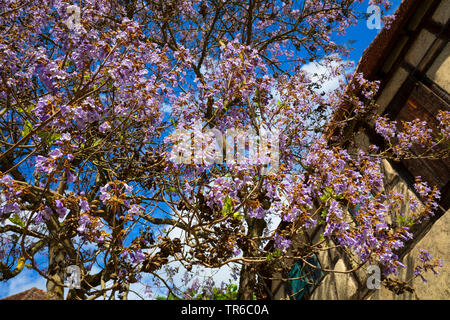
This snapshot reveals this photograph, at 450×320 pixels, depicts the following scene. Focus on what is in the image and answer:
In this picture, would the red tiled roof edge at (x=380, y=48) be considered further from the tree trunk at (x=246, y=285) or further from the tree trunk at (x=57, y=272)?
the tree trunk at (x=57, y=272)

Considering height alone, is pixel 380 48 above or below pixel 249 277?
above

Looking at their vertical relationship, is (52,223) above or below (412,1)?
below

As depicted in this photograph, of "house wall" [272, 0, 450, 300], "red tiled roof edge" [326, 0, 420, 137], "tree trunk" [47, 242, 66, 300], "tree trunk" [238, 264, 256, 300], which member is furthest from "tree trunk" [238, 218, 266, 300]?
"tree trunk" [47, 242, 66, 300]

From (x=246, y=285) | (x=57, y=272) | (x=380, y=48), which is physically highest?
(x=380, y=48)

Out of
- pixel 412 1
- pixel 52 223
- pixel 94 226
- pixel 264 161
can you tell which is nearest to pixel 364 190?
pixel 264 161

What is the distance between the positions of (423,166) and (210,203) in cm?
358

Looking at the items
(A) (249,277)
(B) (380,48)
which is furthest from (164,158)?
(B) (380,48)

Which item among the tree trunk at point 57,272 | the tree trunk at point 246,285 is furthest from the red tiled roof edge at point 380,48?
the tree trunk at point 57,272

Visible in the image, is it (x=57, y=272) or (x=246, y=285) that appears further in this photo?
(x=246, y=285)

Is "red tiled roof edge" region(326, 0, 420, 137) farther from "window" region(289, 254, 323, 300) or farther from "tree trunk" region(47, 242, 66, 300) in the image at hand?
"tree trunk" region(47, 242, 66, 300)

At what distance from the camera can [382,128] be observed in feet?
17.8

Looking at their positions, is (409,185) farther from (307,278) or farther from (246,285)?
(246,285)

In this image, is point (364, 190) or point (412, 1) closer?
point (364, 190)
